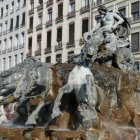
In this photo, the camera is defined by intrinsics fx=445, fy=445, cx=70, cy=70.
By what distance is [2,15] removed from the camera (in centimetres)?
7062

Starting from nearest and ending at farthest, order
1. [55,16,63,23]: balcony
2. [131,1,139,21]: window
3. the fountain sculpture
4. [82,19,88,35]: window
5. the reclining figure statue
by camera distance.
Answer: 1. the fountain sculpture
2. the reclining figure statue
3. [131,1,139,21]: window
4. [82,19,88,35]: window
5. [55,16,63,23]: balcony

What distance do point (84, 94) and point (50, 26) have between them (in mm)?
45191

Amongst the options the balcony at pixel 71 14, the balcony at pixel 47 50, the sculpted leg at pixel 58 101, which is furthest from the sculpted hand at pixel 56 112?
the balcony at pixel 47 50

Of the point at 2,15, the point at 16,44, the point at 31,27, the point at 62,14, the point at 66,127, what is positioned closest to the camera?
the point at 66,127

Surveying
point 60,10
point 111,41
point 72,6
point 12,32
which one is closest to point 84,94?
point 111,41

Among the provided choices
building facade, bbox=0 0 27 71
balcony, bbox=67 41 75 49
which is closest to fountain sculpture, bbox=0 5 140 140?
balcony, bbox=67 41 75 49

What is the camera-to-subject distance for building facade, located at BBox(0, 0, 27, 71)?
62750mm

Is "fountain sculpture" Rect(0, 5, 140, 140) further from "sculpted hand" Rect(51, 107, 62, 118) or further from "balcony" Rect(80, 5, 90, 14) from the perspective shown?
"balcony" Rect(80, 5, 90, 14)

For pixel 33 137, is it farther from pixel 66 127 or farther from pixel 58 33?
pixel 58 33

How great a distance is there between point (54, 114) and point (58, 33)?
4238cm

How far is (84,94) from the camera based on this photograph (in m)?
10.8

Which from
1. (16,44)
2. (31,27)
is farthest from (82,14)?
(16,44)

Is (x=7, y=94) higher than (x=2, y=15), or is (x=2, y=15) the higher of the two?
(x=2, y=15)

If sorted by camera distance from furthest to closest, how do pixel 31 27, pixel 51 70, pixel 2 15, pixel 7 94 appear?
pixel 2 15
pixel 31 27
pixel 7 94
pixel 51 70
